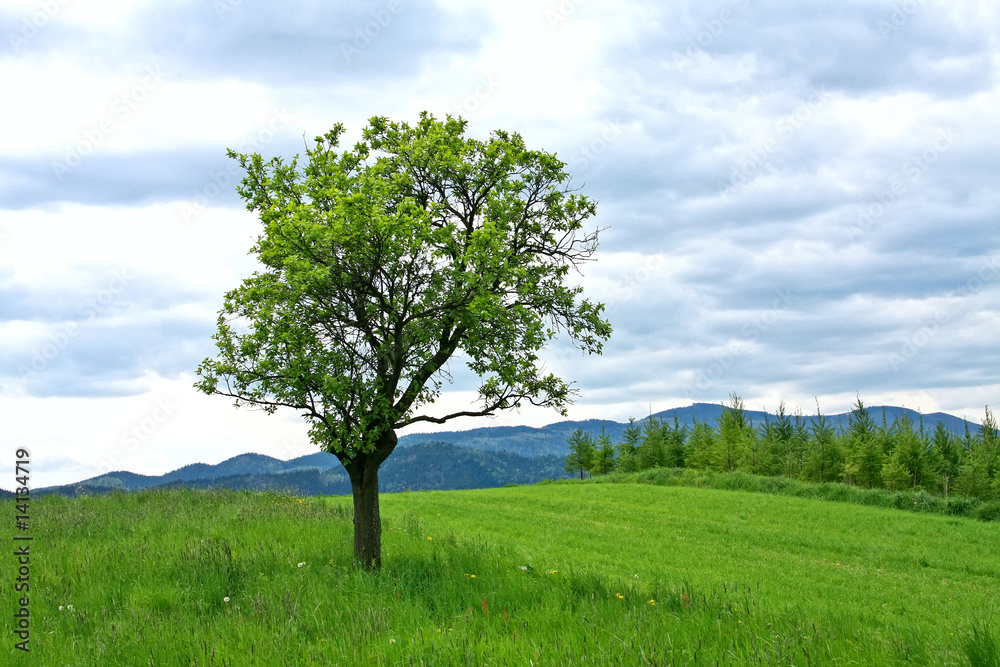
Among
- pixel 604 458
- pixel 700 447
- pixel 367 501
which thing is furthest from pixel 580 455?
pixel 367 501

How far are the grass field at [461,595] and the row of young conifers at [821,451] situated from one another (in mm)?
32964

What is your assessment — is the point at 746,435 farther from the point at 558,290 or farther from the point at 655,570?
the point at 558,290

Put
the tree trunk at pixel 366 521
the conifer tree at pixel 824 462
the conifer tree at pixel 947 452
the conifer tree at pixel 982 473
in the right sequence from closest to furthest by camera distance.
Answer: the tree trunk at pixel 366 521 < the conifer tree at pixel 982 473 < the conifer tree at pixel 947 452 < the conifer tree at pixel 824 462

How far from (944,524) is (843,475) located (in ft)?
102

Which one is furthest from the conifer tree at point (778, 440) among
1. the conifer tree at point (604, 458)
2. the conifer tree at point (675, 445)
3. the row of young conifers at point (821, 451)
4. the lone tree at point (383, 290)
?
the lone tree at point (383, 290)

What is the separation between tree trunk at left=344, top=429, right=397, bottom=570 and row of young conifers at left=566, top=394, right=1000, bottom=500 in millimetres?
54860

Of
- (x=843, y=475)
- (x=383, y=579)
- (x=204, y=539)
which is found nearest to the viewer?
(x=383, y=579)

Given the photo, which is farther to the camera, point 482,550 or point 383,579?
point 482,550

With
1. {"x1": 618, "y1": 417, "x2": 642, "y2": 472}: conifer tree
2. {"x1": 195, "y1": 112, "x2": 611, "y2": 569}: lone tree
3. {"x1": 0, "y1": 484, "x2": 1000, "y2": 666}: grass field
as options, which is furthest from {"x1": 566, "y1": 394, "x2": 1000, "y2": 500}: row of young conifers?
{"x1": 195, "y1": 112, "x2": 611, "y2": 569}: lone tree

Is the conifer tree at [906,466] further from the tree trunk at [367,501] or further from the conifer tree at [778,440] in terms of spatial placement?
the tree trunk at [367,501]

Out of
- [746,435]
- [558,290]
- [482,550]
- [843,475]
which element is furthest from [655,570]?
[746,435]

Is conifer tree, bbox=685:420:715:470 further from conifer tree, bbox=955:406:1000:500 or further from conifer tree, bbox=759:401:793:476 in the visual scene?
conifer tree, bbox=955:406:1000:500

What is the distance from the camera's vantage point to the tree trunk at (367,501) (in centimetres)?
1460

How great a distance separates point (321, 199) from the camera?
14867mm
